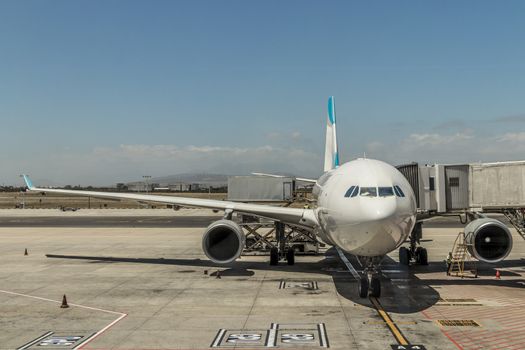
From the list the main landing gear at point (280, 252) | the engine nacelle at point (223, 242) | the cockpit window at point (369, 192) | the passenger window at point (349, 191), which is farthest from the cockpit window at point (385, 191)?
the main landing gear at point (280, 252)

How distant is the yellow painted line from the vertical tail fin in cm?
1164

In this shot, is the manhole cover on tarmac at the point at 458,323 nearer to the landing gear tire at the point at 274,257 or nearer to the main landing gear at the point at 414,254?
the main landing gear at the point at 414,254

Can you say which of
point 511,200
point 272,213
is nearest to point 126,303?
point 272,213

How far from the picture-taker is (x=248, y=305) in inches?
567

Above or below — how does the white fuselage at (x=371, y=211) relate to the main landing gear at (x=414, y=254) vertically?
above

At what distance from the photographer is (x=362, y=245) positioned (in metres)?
12.9

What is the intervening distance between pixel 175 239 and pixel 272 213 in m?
17.7

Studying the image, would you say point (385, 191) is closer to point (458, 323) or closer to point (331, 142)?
point (458, 323)

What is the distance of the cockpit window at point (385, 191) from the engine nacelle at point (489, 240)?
6.12 metres

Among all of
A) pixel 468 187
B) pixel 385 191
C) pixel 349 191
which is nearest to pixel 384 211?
pixel 385 191

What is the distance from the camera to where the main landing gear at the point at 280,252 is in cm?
2252

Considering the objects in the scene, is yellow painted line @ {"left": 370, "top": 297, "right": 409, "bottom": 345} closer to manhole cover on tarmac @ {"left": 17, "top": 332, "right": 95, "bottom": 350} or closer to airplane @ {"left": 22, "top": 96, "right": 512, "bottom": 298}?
airplane @ {"left": 22, "top": 96, "right": 512, "bottom": 298}

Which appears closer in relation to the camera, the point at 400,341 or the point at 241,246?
the point at 400,341

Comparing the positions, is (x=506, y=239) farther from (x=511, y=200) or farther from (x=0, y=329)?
(x=0, y=329)
